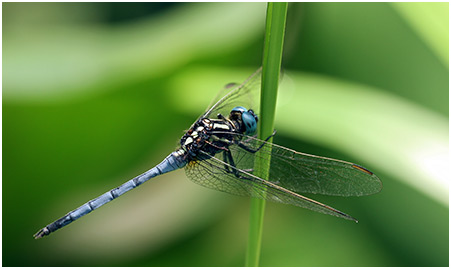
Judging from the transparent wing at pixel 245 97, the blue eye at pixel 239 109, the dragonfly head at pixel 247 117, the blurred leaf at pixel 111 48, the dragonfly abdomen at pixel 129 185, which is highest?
the blurred leaf at pixel 111 48

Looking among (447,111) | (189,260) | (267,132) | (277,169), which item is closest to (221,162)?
(277,169)

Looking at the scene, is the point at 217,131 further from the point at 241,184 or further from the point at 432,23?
the point at 432,23

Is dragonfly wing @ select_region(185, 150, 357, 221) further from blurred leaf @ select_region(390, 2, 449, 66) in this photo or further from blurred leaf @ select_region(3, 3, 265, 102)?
blurred leaf @ select_region(390, 2, 449, 66)

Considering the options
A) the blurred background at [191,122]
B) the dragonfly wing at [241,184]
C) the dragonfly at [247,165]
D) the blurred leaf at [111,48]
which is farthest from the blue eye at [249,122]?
the blurred leaf at [111,48]

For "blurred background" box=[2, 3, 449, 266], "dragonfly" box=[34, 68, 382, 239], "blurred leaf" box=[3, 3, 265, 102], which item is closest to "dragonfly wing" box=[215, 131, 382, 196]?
"dragonfly" box=[34, 68, 382, 239]

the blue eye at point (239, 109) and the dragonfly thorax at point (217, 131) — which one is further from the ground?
the blue eye at point (239, 109)

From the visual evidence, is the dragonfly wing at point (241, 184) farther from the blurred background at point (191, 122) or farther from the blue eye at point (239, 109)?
the blurred background at point (191, 122)

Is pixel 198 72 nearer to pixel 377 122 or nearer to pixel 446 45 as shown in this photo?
pixel 377 122

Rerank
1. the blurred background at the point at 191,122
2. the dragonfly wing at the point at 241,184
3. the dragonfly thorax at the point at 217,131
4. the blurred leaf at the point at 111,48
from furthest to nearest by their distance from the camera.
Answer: the blurred leaf at the point at 111,48 → the blurred background at the point at 191,122 → the dragonfly thorax at the point at 217,131 → the dragonfly wing at the point at 241,184
